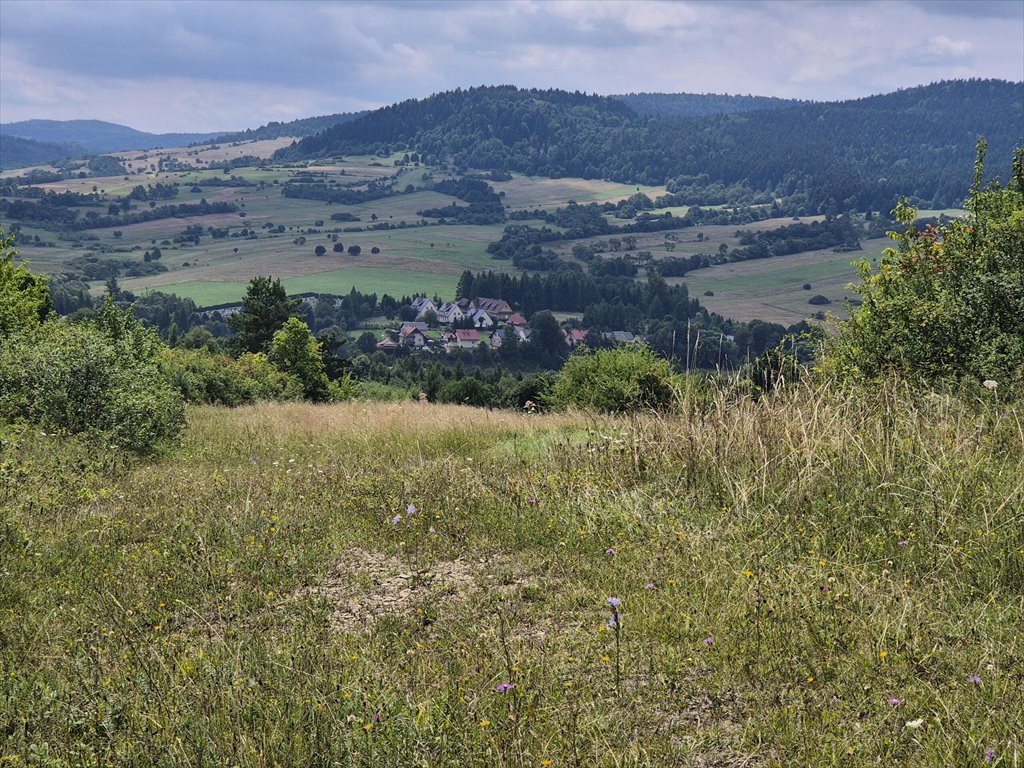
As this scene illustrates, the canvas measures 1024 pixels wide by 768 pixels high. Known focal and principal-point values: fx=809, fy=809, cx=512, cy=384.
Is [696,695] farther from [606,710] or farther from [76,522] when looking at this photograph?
[76,522]

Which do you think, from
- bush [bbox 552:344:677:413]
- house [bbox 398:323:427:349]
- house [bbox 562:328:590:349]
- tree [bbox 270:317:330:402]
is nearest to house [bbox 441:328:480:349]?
house [bbox 398:323:427:349]

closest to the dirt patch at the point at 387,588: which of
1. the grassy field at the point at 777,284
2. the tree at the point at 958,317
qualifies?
the tree at the point at 958,317

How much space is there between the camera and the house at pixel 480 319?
146 meters

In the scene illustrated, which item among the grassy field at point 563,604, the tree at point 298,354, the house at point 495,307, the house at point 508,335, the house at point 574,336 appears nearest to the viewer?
the grassy field at point 563,604

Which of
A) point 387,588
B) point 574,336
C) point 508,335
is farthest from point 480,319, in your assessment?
point 387,588

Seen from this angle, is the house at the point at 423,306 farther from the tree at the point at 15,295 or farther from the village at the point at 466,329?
the tree at the point at 15,295

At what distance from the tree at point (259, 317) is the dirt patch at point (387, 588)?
5987cm

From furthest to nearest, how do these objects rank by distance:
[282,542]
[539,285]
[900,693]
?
[539,285] < [282,542] < [900,693]

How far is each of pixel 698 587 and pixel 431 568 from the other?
1.94m

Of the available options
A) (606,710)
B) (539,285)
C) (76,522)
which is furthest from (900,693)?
(539,285)

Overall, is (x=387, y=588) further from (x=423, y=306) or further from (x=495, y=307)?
(x=495, y=307)

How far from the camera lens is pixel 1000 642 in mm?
4238

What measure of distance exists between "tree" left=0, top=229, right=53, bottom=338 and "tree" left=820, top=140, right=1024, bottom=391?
789 inches

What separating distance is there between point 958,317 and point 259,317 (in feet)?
195
